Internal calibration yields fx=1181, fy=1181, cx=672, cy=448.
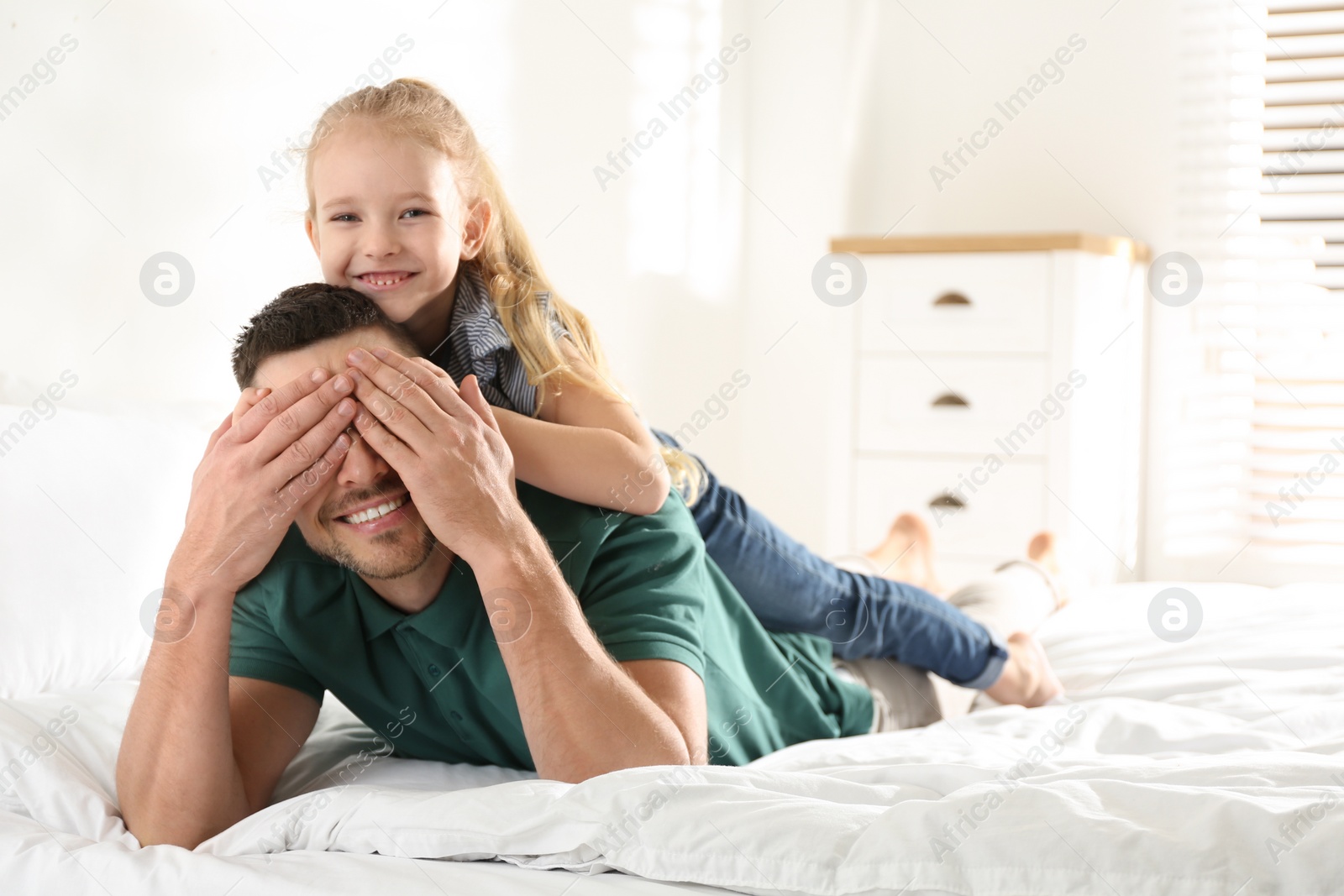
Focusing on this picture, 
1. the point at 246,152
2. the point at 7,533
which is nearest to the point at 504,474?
the point at 7,533

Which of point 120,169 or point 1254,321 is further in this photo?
point 1254,321

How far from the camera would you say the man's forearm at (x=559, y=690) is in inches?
34.9

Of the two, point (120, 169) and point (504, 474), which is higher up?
point (120, 169)

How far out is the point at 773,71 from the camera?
3385 mm

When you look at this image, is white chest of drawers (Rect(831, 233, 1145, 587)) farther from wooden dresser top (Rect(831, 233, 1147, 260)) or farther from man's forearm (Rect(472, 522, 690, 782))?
man's forearm (Rect(472, 522, 690, 782))

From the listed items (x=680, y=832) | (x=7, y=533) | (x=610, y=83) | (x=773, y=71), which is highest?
(x=773, y=71)

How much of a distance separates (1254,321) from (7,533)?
115 inches

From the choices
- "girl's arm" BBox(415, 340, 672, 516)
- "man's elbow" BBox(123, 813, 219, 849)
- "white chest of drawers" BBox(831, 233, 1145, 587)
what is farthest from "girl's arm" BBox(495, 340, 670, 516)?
"white chest of drawers" BBox(831, 233, 1145, 587)

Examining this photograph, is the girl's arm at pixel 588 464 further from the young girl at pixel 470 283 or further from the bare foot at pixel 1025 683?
the bare foot at pixel 1025 683

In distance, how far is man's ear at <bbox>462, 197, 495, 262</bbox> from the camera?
120cm

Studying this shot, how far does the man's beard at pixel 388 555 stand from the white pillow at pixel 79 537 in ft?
1.14

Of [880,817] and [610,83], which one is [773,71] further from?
[880,817]

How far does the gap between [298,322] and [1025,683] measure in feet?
3.16

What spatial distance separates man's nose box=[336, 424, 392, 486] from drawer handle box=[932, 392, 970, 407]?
2102 mm
